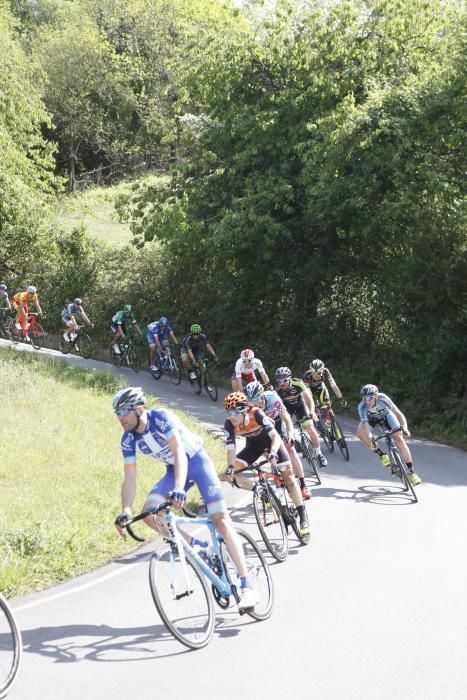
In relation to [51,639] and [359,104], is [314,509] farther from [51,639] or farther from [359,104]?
[359,104]

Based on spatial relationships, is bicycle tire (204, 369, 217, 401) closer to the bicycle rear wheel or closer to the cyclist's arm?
the bicycle rear wheel

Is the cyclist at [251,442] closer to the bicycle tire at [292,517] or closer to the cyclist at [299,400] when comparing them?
the bicycle tire at [292,517]

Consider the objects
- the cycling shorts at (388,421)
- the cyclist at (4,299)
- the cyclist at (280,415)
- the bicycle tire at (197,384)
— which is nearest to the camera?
the cyclist at (280,415)

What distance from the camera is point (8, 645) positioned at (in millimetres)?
5828

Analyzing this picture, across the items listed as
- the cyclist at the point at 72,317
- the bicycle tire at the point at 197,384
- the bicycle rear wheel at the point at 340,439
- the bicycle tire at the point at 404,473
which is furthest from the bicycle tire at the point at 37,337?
the bicycle tire at the point at 404,473

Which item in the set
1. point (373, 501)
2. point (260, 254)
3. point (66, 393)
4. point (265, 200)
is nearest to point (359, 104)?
point (265, 200)

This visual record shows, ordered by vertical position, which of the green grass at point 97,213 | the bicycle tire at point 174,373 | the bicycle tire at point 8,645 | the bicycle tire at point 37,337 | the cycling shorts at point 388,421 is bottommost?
the bicycle tire at point 37,337

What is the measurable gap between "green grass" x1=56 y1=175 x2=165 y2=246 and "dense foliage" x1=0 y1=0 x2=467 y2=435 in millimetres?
6787

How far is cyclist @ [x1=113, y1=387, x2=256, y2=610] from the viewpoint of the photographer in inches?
280

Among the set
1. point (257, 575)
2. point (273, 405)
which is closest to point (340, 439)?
point (273, 405)

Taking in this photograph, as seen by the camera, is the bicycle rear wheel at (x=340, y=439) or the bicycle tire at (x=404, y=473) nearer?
the bicycle tire at (x=404, y=473)

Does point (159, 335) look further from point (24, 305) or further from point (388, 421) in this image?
point (388, 421)

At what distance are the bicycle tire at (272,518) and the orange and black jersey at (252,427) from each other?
2.34 ft

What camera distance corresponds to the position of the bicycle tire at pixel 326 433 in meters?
16.4
